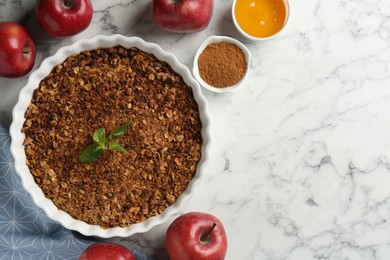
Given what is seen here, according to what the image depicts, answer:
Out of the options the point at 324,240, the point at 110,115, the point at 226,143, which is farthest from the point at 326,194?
the point at 110,115

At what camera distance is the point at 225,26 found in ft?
6.44

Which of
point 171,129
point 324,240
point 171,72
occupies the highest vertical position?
point 171,72

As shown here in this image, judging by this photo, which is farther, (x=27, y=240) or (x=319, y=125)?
(x=319, y=125)

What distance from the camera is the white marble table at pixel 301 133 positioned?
1.95 metres

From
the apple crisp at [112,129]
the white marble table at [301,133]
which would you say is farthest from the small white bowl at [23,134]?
the white marble table at [301,133]

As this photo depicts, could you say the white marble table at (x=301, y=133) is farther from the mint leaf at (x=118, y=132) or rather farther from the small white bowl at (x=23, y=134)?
the mint leaf at (x=118, y=132)

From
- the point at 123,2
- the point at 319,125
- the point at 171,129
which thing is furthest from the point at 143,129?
the point at 319,125

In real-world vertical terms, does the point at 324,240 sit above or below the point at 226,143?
below

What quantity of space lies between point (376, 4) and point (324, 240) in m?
0.77

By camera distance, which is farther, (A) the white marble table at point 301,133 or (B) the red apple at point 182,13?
(A) the white marble table at point 301,133

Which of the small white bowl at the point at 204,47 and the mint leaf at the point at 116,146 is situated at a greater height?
the small white bowl at the point at 204,47

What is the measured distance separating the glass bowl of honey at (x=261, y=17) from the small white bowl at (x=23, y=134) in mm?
255

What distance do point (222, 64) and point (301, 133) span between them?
13.4 inches

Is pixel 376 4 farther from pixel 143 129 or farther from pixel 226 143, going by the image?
pixel 143 129
